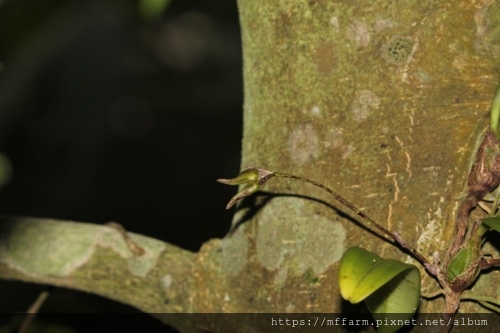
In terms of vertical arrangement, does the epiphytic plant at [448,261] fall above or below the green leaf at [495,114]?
below

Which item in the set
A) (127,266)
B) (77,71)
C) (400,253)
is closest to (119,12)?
(77,71)

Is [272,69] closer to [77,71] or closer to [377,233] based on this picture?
[377,233]

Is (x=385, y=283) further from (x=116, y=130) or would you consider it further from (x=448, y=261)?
(x=116, y=130)

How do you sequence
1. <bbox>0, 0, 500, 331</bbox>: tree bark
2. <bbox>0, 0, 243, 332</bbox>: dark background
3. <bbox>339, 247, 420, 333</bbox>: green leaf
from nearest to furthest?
1. <bbox>339, 247, 420, 333</bbox>: green leaf
2. <bbox>0, 0, 500, 331</bbox>: tree bark
3. <bbox>0, 0, 243, 332</bbox>: dark background

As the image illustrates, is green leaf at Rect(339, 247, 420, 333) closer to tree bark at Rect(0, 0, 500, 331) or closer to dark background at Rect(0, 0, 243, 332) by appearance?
tree bark at Rect(0, 0, 500, 331)

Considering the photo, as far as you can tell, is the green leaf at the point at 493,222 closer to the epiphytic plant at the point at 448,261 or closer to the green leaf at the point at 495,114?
the epiphytic plant at the point at 448,261

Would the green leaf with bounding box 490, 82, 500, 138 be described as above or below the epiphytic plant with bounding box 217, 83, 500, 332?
above

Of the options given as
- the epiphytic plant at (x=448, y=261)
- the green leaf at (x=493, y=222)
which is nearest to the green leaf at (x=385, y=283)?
the epiphytic plant at (x=448, y=261)

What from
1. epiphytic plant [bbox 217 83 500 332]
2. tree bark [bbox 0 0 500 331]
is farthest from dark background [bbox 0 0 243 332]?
epiphytic plant [bbox 217 83 500 332]
